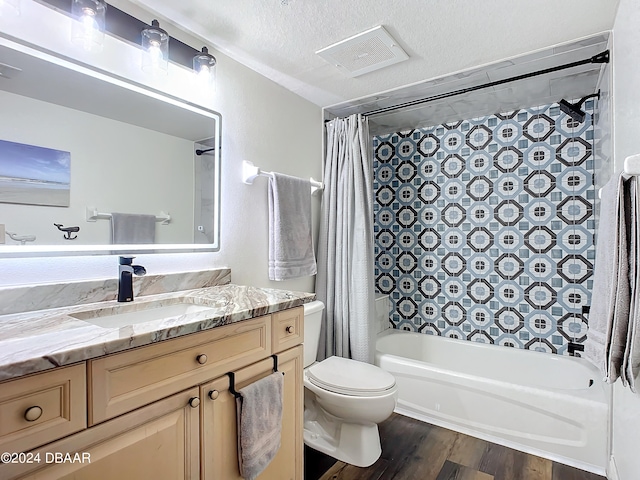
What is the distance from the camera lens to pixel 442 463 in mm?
1827

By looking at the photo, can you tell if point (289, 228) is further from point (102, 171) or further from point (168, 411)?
point (168, 411)

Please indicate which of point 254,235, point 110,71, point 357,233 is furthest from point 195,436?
point 357,233

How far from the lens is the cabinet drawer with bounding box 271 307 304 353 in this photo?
4.49ft

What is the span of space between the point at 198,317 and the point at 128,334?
0.74 ft

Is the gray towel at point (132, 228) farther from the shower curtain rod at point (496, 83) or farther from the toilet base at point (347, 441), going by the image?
the shower curtain rod at point (496, 83)

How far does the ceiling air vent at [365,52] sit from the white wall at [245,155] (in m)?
0.46

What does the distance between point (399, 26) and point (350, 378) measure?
1781 millimetres

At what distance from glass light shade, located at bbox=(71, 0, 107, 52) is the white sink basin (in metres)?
0.99

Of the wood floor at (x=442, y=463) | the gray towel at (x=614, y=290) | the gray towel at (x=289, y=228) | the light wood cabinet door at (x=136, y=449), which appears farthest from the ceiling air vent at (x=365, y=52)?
Answer: the wood floor at (x=442, y=463)

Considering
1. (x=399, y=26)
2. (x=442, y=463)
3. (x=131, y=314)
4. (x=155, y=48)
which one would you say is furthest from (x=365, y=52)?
(x=442, y=463)

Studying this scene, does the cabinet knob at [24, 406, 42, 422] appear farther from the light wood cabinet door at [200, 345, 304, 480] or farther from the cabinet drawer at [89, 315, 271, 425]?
the light wood cabinet door at [200, 345, 304, 480]

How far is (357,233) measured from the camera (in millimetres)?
2486

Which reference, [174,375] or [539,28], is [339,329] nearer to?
[174,375]

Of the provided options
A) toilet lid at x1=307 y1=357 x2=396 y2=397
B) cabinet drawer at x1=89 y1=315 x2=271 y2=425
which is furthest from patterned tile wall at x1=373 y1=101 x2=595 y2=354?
cabinet drawer at x1=89 y1=315 x2=271 y2=425
